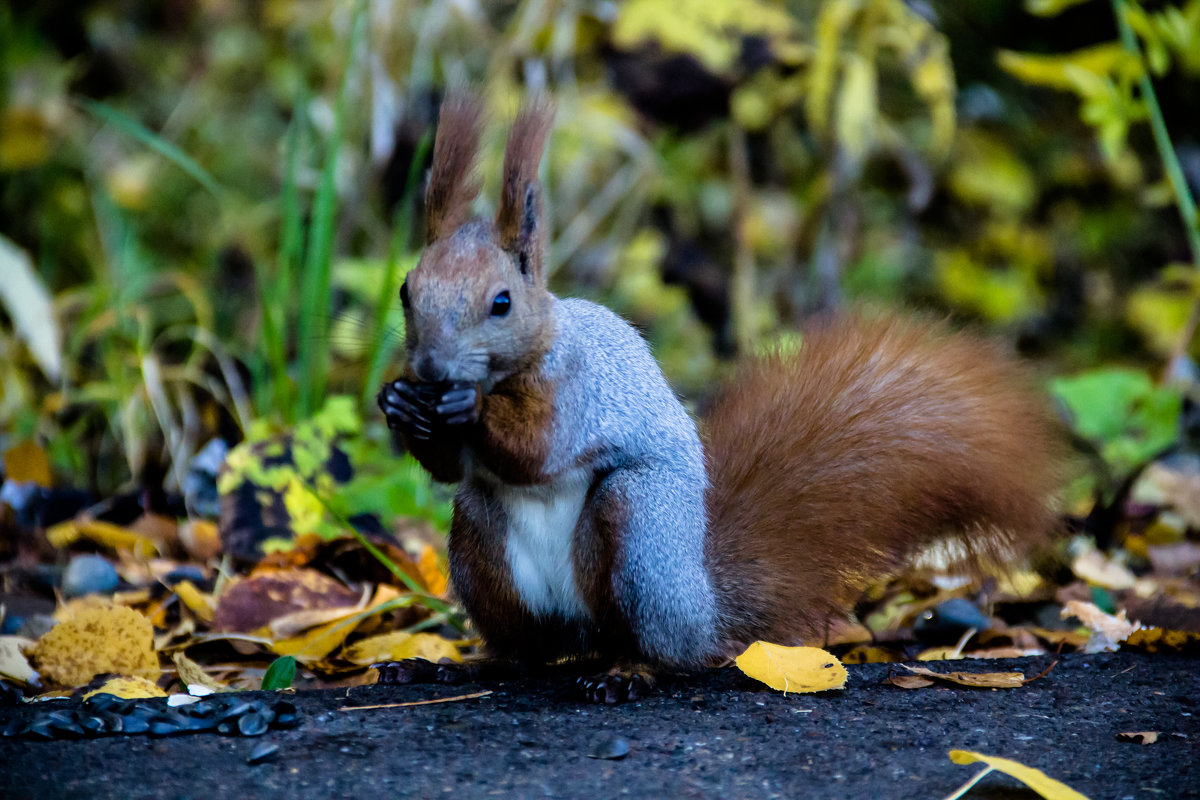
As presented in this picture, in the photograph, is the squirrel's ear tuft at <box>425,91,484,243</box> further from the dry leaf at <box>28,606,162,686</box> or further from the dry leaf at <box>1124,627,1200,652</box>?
the dry leaf at <box>1124,627,1200,652</box>

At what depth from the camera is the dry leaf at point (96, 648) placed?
6.07 ft

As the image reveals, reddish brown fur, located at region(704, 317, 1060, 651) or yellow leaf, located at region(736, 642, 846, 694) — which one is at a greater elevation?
reddish brown fur, located at region(704, 317, 1060, 651)

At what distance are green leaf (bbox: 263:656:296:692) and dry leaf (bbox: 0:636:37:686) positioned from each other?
0.35 meters

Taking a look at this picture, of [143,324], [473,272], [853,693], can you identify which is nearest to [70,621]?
[473,272]

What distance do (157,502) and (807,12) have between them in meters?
2.71

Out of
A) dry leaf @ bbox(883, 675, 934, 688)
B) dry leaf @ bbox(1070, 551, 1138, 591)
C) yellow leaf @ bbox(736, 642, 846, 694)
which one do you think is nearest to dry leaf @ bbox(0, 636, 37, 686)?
yellow leaf @ bbox(736, 642, 846, 694)

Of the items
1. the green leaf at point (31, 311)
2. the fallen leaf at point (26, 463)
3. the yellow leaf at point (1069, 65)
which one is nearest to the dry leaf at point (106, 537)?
the fallen leaf at point (26, 463)

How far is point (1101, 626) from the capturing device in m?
2.02

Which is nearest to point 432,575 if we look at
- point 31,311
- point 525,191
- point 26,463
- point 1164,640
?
point 525,191

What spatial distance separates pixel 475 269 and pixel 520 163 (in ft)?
0.52

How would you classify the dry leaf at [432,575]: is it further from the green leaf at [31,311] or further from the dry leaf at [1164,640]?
the green leaf at [31,311]

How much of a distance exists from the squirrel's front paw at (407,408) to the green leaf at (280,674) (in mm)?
457

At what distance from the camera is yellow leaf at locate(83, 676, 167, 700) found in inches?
67.4

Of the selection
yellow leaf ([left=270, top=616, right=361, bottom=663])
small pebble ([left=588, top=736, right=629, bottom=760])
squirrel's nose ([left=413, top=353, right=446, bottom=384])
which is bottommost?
yellow leaf ([left=270, top=616, right=361, bottom=663])
